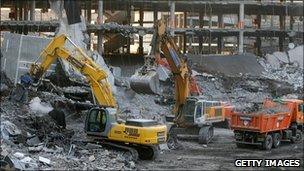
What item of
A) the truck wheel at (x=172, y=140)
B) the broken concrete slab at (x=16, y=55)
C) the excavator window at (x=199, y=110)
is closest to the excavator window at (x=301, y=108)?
the excavator window at (x=199, y=110)

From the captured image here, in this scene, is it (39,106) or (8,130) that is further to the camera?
(39,106)

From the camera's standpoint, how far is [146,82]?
63.7 ft

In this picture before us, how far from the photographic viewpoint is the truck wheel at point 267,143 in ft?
70.0

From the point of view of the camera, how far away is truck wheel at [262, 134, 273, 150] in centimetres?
2134

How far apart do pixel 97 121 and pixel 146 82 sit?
85.5 inches

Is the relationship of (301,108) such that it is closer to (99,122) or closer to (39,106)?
(99,122)

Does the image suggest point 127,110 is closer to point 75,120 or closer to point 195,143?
point 75,120

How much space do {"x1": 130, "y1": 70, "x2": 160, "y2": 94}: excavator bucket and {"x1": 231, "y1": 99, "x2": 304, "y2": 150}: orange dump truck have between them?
3904 mm

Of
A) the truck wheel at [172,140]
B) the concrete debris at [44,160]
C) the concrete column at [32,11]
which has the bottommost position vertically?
the truck wheel at [172,140]

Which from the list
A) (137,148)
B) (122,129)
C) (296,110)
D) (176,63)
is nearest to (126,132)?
(122,129)

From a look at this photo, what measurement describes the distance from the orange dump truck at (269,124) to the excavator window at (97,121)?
5572mm

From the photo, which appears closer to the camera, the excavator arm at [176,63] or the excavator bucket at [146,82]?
the excavator bucket at [146,82]

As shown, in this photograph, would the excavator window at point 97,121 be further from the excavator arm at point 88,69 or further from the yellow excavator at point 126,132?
the excavator arm at point 88,69

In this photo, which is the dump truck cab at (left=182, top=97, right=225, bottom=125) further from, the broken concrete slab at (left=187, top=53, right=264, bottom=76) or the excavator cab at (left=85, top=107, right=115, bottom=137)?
the broken concrete slab at (left=187, top=53, right=264, bottom=76)
